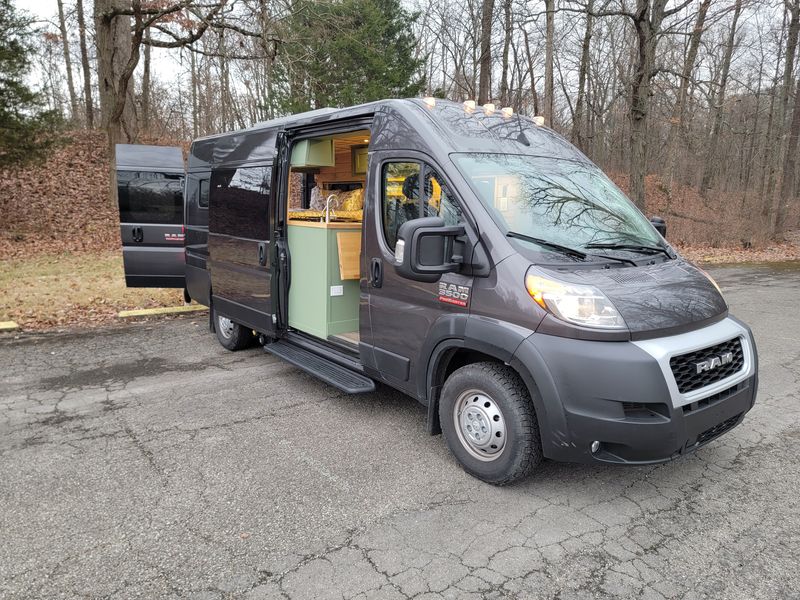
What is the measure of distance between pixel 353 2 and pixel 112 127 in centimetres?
801

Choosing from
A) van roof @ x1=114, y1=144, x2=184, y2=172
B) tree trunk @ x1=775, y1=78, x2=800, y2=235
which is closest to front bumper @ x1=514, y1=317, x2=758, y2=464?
van roof @ x1=114, y1=144, x2=184, y2=172

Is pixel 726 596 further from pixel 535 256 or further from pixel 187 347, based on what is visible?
pixel 187 347

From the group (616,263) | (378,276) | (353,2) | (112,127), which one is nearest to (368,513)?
(378,276)

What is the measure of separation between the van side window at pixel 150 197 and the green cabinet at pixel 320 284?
336 cm

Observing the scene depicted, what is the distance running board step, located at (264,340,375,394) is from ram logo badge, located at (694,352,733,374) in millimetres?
2213

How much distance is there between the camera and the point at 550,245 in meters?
3.30

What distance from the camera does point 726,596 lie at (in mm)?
2465

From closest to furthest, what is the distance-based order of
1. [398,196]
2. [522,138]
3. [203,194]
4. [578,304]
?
[578,304], [398,196], [522,138], [203,194]

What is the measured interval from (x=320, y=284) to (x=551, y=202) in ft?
7.14

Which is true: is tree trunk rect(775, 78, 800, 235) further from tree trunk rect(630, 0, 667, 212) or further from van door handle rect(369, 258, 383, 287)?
van door handle rect(369, 258, 383, 287)

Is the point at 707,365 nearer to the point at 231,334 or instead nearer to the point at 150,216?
the point at 231,334

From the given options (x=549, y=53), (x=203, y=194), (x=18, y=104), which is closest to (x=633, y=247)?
(x=203, y=194)

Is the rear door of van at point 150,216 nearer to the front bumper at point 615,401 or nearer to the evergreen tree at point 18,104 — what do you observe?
the front bumper at point 615,401

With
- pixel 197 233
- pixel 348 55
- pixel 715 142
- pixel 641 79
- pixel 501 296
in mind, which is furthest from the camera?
pixel 715 142
